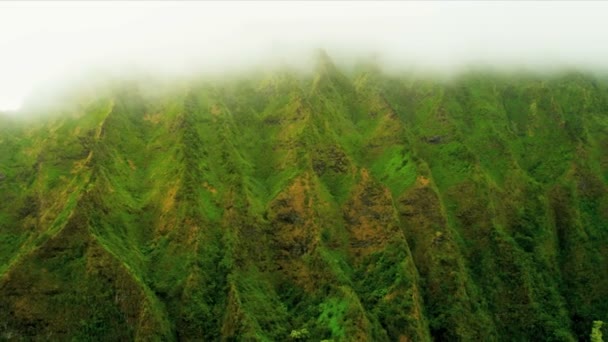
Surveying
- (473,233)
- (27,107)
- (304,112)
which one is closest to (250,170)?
(304,112)

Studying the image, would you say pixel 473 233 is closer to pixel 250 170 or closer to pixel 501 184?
pixel 501 184

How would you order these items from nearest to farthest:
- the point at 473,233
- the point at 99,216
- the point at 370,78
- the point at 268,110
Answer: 1. the point at 99,216
2. the point at 473,233
3. the point at 268,110
4. the point at 370,78

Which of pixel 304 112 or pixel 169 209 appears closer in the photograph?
pixel 169 209

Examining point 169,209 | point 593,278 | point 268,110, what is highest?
point 268,110

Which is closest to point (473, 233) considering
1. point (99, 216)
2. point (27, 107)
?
point (99, 216)

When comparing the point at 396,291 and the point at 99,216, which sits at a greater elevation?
the point at 99,216

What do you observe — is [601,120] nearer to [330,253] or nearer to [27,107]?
[330,253]

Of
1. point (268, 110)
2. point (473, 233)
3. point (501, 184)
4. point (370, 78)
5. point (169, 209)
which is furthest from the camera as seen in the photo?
point (370, 78)
